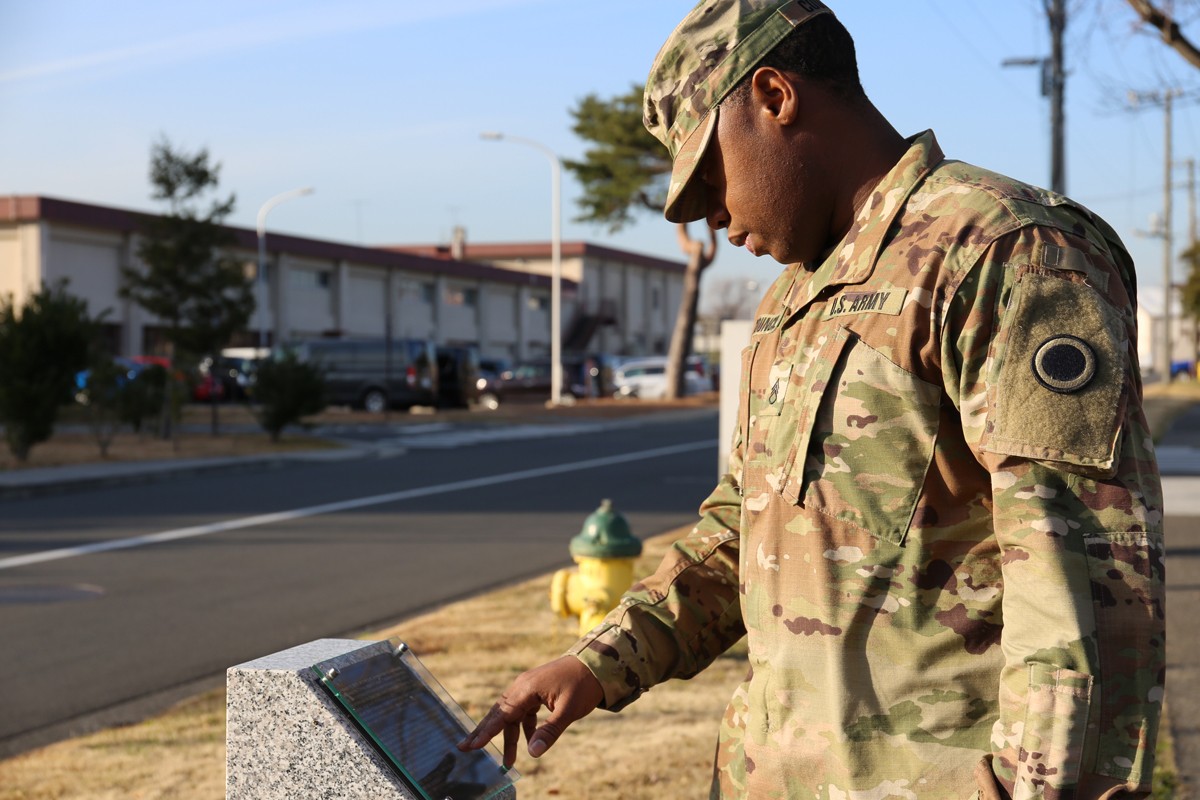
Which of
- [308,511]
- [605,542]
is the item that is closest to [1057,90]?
[308,511]

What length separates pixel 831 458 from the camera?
68.7 inches

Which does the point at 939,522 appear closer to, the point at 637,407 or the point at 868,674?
the point at 868,674

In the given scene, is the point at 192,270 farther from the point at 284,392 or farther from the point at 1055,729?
the point at 1055,729

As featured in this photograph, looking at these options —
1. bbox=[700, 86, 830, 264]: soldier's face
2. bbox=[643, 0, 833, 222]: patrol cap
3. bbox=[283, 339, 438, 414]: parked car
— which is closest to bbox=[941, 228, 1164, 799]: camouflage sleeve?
bbox=[700, 86, 830, 264]: soldier's face

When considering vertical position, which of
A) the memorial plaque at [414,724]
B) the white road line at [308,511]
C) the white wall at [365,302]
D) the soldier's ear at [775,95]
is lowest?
the white road line at [308,511]

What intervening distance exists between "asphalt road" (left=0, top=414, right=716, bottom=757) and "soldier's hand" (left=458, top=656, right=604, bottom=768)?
4079 mm

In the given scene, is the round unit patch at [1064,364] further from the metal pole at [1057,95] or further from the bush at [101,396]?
the bush at [101,396]

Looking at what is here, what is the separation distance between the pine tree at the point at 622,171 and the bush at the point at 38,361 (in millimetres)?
21582

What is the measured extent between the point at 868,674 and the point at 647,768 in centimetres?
313

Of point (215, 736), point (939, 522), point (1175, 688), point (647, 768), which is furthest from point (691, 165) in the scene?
point (1175, 688)

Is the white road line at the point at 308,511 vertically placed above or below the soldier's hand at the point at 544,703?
below

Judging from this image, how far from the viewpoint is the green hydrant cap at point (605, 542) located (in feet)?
20.5

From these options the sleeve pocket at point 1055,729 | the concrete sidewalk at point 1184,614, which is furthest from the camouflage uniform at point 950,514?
the concrete sidewalk at point 1184,614

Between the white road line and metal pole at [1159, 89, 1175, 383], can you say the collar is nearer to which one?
the white road line
